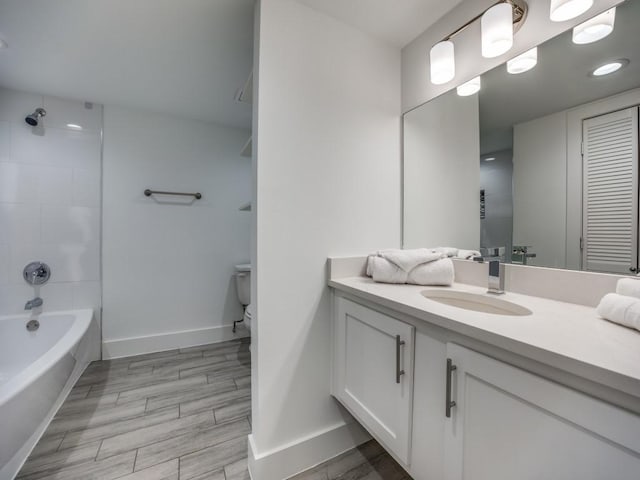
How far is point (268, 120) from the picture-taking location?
1.24m

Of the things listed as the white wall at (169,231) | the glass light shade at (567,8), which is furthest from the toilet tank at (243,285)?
the glass light shade at (567,8)

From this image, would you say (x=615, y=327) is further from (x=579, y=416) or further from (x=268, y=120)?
(x=268, y=120)

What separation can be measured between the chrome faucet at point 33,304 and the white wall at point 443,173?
2.85 metres

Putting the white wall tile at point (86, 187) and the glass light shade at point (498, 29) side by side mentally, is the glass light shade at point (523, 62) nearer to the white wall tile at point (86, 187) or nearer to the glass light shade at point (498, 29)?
the glass light shade at point (498, 29)

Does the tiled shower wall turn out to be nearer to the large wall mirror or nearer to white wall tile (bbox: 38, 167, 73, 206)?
white wall tile (bbox: 38, 167, 73, 206)

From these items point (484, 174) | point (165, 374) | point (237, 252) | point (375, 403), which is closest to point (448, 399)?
point (375, 403)

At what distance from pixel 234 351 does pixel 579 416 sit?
256 centimetres

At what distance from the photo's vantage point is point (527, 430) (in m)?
0.62

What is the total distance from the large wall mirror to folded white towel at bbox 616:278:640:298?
14 cm

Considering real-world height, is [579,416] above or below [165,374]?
above

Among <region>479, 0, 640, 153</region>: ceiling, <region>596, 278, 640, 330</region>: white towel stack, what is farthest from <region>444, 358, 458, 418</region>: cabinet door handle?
<region>479, 0, 640, 153</region>: ceiling

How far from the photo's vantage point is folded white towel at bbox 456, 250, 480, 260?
1324mm

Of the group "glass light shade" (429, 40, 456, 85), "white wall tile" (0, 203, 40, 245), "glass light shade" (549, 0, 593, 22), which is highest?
"glass light shade" (429, 40, 456, 85)

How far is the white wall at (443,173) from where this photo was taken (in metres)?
1.36
